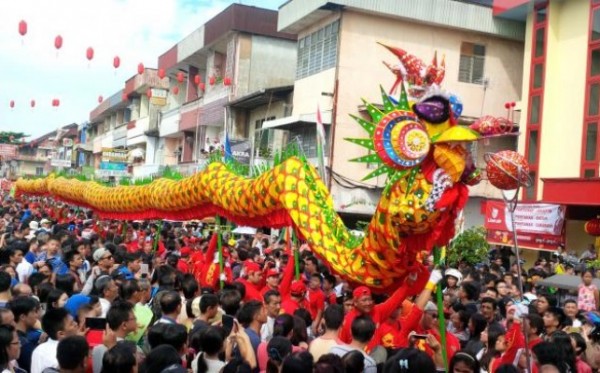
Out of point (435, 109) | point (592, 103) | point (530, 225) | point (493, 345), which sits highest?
point (592, 103)

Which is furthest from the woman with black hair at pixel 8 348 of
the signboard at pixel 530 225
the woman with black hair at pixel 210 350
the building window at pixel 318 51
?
the building window at pixel 318 51

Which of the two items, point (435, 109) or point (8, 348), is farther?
point (435, 109)

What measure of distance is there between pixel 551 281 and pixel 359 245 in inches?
148

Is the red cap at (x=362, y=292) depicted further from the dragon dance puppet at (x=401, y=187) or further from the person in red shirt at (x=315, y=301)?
the person in red shirt at (x=315, y=301)

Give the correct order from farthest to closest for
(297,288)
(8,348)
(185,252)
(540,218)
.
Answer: (540,218)
(185,252)
(297,288)
(8,348)

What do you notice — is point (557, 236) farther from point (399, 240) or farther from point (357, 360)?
point (357, 360)

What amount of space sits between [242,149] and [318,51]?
13.4 ft

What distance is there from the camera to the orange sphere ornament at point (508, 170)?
5.37 m

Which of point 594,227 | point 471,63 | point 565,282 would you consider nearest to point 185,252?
point 565,282

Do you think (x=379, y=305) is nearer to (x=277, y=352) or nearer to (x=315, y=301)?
(x=315, y=301)

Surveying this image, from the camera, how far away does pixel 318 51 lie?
64.4 feet

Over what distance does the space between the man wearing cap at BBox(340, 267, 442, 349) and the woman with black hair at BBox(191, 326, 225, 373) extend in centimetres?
154

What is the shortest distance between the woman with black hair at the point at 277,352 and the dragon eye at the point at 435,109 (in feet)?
8.50

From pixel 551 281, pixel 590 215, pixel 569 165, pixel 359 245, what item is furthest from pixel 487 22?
pixel 359 245
